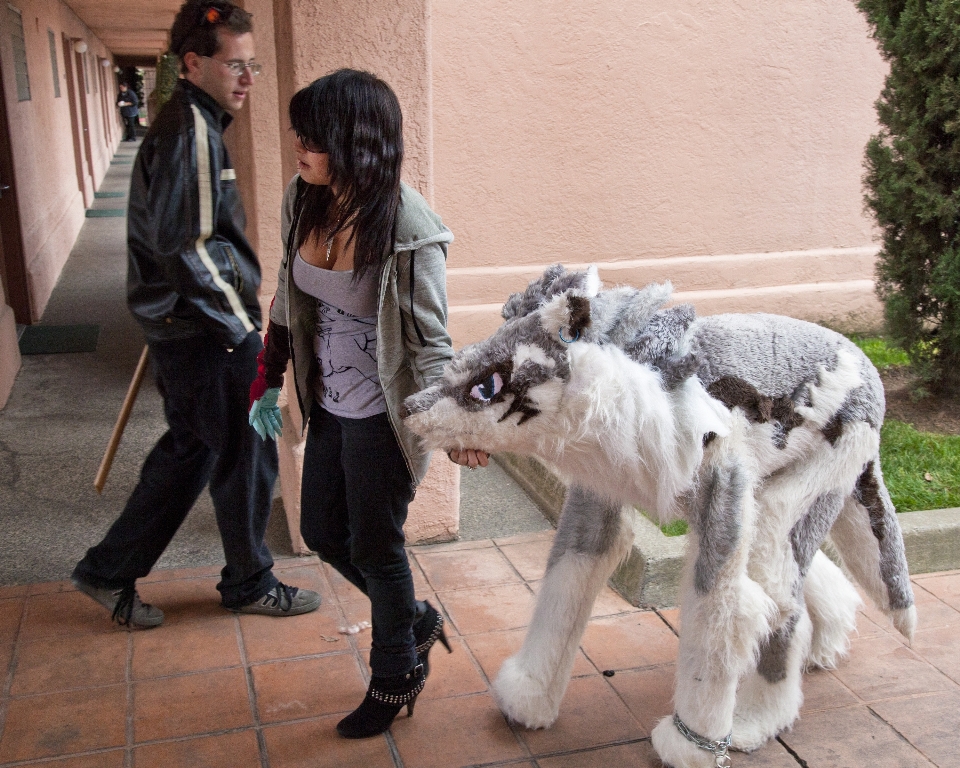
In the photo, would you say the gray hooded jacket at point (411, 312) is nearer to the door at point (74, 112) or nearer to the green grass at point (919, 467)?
the green grass at point (919, 467)

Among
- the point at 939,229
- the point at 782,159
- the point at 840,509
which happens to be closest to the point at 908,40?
the point at 939,229

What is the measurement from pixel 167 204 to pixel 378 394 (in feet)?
3.21

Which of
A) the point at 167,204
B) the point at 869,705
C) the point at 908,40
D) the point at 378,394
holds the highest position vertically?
the point at 908,40

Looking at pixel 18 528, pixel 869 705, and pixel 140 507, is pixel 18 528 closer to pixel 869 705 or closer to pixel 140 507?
pixel 140 507

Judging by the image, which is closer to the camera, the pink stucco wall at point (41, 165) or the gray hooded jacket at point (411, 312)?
the gray hooded jacket at point (411, 312)

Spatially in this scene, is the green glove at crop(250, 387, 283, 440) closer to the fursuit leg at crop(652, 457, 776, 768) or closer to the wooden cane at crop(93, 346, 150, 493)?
the wooden cane at crop(93, 346, 150, 493)

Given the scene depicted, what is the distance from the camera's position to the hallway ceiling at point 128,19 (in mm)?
14703

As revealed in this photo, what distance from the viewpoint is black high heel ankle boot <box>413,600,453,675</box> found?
3.02 m

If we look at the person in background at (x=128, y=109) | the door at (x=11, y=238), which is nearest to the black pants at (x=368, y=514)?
the door at (x=11, y=238)

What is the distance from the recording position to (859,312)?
7.38 m

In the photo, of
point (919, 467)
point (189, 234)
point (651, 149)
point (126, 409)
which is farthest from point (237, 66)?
point (651, 149)

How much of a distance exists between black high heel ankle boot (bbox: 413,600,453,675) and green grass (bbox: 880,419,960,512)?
2.44m

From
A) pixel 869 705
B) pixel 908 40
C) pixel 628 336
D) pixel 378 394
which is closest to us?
pixel 628 336

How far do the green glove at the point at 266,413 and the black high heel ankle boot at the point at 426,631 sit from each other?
0.76m
